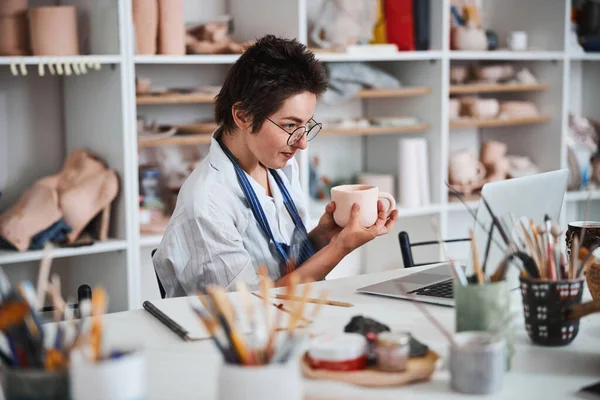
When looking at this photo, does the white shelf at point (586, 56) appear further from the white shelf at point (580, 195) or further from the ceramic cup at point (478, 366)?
the ceramic cup at point (478, 366)

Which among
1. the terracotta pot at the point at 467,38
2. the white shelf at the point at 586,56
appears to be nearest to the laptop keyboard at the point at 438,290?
the terracotta pot at the point at 467,38

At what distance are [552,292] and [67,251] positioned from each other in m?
1.91

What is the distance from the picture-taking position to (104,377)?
3.22 ft

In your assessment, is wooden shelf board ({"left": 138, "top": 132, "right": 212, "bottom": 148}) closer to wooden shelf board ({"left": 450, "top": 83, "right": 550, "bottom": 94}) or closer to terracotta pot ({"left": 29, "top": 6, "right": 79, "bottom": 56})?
terracotta pot ({"left": 29, "top": 6, "right": 79, "bottom": 56})

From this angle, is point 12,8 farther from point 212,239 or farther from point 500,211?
point 500,211

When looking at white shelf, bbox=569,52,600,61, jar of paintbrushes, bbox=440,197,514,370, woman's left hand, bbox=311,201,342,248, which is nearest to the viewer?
jar of paintbrushes, bbox=440,197,514,370

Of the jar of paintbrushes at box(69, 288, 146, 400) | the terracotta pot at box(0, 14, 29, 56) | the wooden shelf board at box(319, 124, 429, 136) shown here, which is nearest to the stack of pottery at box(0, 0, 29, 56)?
the terracotta pot at box(0, 14, 29, 56)

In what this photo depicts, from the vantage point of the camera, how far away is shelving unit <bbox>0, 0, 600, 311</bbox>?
3020 millimetres

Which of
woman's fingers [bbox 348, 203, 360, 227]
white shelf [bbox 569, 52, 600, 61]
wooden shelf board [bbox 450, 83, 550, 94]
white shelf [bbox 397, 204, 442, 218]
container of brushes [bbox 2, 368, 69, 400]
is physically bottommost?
white shelf [bbox 397, 204, 442, 218]

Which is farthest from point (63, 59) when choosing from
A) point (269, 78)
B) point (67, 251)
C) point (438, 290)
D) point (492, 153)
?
point (492, 153)

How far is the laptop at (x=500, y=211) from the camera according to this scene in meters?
1.76

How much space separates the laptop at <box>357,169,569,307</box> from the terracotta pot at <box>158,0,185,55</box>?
1.47m

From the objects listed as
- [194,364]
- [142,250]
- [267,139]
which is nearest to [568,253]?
[267,139]

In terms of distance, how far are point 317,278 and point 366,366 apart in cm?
87
